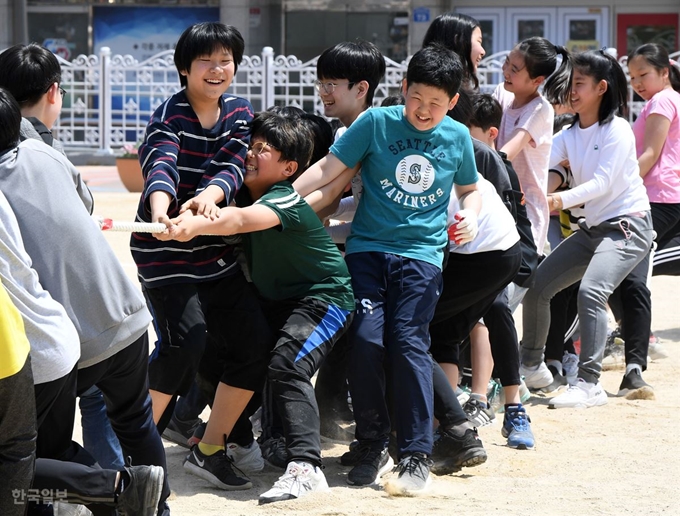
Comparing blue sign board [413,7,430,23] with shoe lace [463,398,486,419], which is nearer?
shoe lace [463,398,486,419]

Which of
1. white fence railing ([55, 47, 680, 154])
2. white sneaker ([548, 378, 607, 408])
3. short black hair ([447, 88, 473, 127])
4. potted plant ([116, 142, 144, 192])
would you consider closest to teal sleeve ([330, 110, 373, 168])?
short black hair ([447, 88, 473, 127])

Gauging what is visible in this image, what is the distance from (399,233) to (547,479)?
3.62 ft

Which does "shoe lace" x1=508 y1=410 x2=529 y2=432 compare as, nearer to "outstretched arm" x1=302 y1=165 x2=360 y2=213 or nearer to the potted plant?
"outstretched arm" x1=302 y1=165 x2=360 y2=213

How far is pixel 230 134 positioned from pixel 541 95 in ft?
7.04

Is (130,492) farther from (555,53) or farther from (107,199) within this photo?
(107,199)

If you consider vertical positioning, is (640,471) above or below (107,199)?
below

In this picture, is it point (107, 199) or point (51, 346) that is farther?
point (107, 199)

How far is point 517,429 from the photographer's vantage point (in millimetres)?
4594

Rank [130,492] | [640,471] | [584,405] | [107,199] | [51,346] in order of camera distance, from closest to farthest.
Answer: [51,346], [130,492], [640,471], [584,405], [107,199]

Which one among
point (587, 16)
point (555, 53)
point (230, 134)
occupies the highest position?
point (587, 16)

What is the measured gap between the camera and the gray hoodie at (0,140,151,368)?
2898 millimetres

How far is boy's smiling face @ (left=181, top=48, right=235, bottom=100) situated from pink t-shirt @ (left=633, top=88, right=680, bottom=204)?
321 centimetres

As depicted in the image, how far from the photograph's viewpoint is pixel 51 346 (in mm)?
2836

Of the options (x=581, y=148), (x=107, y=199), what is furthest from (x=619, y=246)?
(x=107, y=199)
